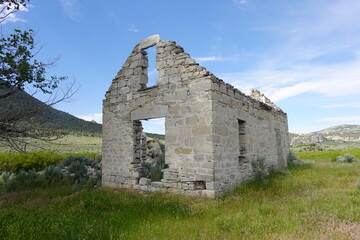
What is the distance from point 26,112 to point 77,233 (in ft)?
11.4

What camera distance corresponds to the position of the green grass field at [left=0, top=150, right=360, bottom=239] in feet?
12.4

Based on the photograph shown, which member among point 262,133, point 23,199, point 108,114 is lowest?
point 23,199

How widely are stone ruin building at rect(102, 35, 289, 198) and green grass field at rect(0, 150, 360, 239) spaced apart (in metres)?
0.67

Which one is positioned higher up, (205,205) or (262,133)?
(262,133)

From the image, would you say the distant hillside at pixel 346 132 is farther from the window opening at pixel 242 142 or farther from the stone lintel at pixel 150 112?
the stone lintel at pixel 150 112

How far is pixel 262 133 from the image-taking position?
10000 millimetres

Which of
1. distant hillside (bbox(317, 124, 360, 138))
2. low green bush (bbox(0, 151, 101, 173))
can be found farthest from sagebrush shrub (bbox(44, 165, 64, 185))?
distant hillside (bbox(317, 124, 360, 138))

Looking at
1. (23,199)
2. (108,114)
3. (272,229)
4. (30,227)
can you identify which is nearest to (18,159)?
(23,199)

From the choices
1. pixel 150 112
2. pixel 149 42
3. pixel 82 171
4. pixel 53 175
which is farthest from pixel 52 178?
pixel 149 42

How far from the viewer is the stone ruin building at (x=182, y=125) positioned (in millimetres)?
6547

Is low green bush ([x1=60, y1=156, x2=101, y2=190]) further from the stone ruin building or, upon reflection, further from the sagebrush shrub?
the stone ruin building

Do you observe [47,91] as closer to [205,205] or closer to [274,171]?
[205,205]

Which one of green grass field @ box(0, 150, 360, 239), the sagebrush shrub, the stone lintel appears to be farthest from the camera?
the sagebrush shrub

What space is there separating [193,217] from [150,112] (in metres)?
3.97
